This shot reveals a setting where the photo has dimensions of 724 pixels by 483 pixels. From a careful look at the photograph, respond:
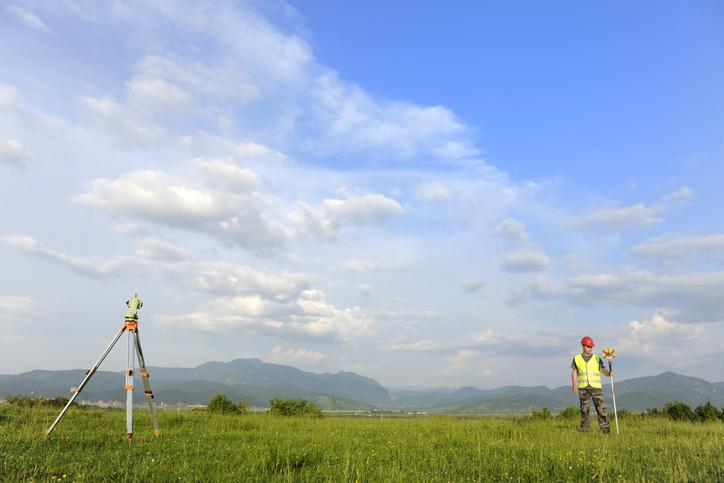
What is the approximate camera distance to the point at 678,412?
81.5 ft

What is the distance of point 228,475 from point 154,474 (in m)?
1.22

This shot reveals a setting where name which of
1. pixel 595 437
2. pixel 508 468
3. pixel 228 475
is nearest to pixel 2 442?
pixel 228 475

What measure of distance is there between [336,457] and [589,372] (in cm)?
1172

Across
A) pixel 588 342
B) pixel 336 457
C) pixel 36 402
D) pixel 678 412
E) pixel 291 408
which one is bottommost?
pixel 678 412

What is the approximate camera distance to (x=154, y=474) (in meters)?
7.57

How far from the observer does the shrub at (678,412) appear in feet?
78.9

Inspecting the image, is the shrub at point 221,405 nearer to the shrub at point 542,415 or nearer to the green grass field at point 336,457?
the green grass field at point 336,457

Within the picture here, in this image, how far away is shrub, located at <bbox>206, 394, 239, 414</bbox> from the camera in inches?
1027

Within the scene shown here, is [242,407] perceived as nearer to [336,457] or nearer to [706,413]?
[336,457]

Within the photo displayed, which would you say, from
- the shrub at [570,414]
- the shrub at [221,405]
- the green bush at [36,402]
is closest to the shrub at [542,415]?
the shrub at [570,414]

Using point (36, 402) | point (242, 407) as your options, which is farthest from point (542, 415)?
point (36, 402)

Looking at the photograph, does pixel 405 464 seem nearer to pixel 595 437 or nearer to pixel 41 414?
pixel 595 437

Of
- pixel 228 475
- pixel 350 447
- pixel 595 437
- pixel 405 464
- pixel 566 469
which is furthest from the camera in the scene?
pixel 595 437

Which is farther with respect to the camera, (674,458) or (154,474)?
(674,458)
